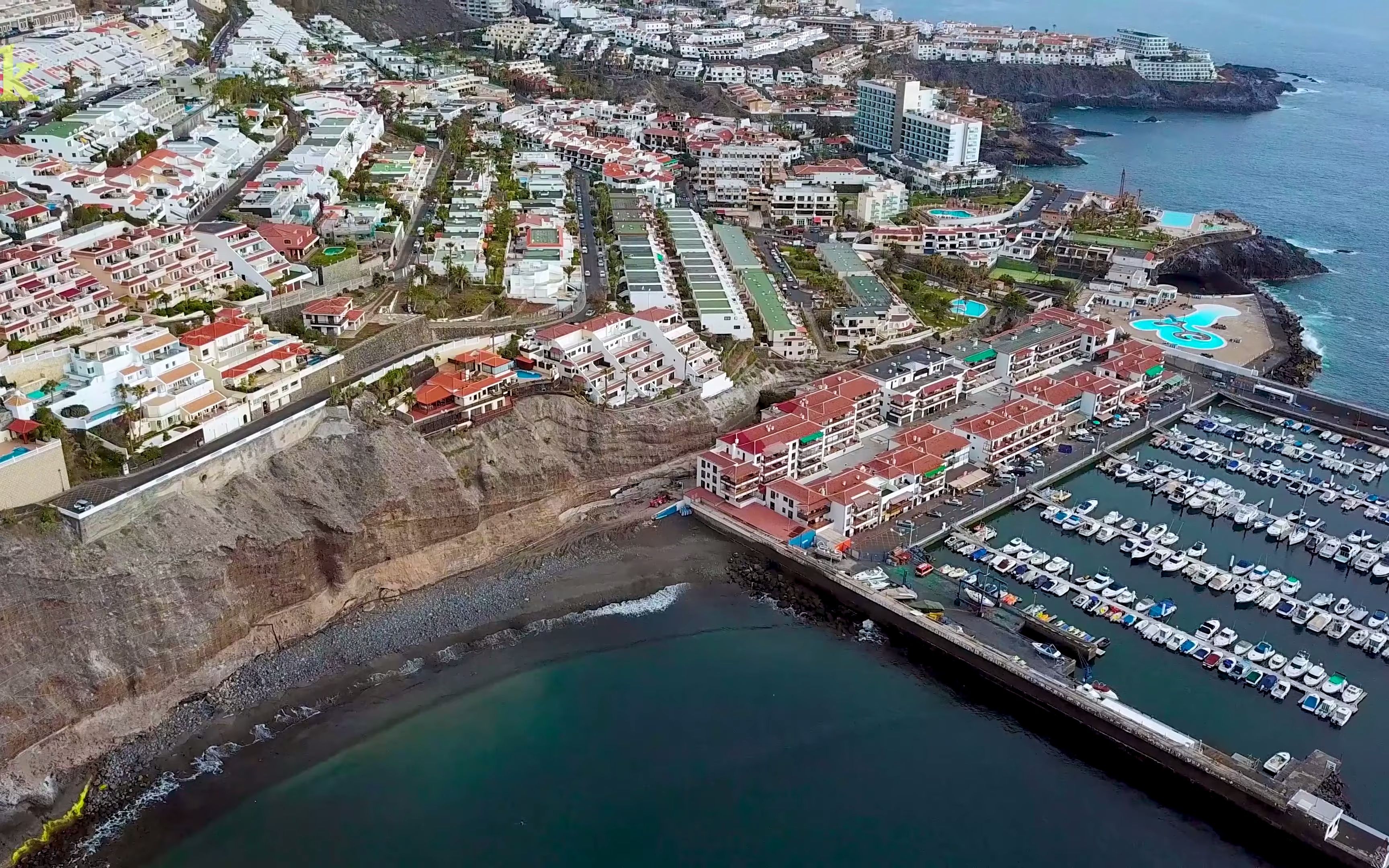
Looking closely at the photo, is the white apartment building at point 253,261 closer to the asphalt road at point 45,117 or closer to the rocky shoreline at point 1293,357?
the asphalt road at point 45,117

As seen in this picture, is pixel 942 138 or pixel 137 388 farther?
pixel 942 138

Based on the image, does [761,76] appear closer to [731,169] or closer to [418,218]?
[731,169]

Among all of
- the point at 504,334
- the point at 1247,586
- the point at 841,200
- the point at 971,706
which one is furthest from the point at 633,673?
the point at 841,200

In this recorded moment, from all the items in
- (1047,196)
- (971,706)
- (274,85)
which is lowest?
(971,706)

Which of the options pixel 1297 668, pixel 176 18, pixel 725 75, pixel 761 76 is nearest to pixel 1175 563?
pixel 1297 668

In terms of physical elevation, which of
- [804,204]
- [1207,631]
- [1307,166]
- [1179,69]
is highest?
[1179,69]

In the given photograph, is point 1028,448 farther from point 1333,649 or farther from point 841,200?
point 841,200
